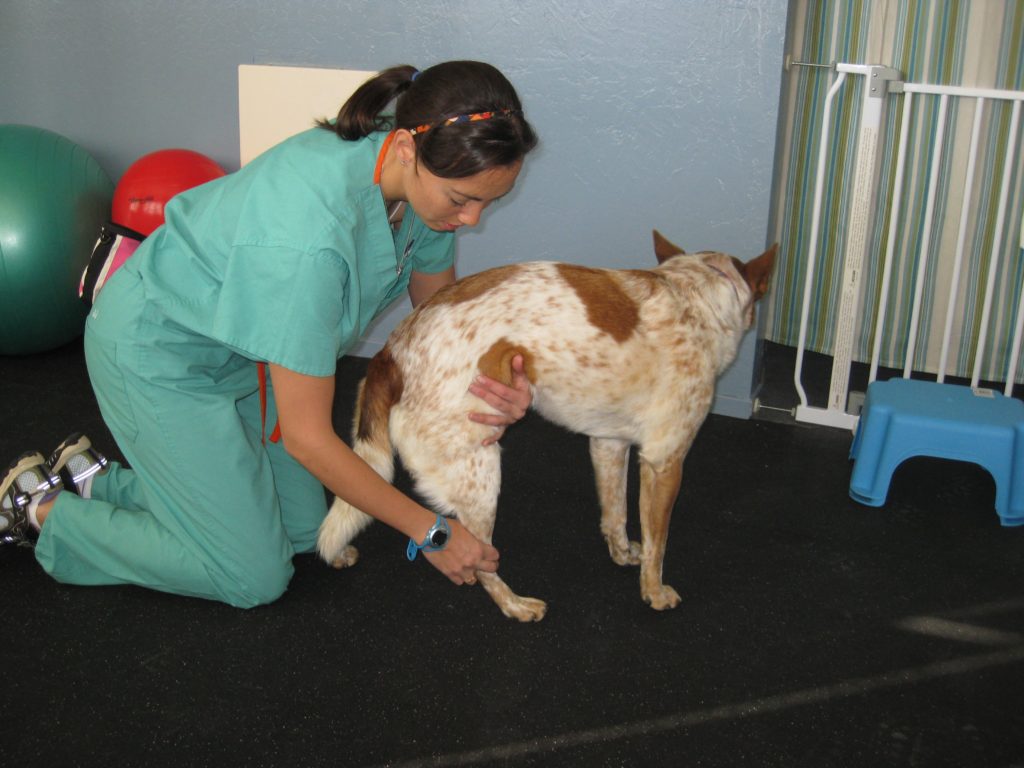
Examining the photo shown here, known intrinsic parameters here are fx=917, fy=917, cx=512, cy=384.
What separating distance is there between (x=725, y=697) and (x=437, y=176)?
1.16 meters

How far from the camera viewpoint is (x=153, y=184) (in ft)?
10.4

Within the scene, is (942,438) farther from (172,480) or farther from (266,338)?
(172,480)

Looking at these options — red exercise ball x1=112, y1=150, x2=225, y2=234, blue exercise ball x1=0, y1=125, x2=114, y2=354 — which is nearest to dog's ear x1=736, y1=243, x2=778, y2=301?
red exercise ball x1=112, y1=150, x2=225, y2=234

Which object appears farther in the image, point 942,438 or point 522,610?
point 942,438

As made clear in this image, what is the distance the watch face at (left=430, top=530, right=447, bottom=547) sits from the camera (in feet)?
5.56

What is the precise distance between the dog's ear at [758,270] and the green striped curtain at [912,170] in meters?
0.90

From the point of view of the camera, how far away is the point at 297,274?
1.61m

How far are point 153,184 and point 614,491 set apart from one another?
6.51ft

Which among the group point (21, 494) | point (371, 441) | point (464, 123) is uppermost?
point (464, 123)

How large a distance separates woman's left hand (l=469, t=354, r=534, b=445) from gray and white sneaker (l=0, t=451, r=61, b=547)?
1.08 m

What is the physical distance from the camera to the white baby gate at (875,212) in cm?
274

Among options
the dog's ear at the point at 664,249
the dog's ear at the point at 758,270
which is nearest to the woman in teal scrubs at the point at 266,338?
the dog's ear at the point at 664,249

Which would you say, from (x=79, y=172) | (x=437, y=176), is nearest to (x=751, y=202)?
(x=437, y=176)

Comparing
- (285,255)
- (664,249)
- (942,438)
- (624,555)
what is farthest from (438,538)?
(942,438)
